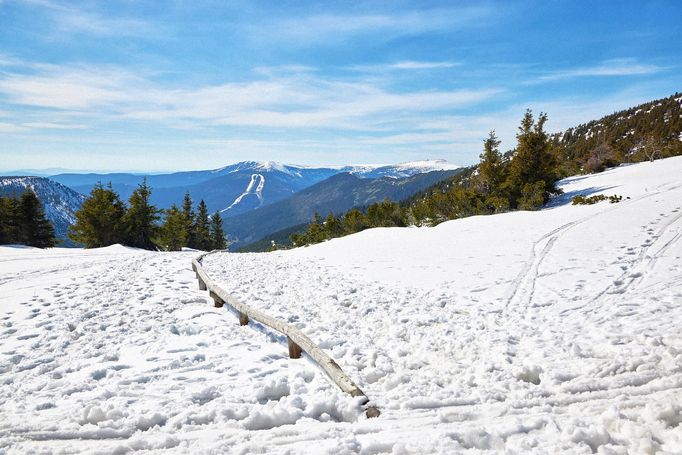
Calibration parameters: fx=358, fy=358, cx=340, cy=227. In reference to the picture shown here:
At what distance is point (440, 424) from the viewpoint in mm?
4559

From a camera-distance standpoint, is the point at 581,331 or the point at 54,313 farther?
the point at 54,313

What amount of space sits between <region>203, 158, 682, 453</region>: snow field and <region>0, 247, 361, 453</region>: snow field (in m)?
→ 1.26

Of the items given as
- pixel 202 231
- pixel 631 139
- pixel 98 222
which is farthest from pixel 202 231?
pixel 631 139

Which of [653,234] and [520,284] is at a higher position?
[653,234]

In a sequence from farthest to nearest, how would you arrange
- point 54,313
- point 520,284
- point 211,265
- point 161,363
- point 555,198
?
1. point 555,198
2. point 211,265
3. point 520,284
4. point 54,313
5. point 161,363

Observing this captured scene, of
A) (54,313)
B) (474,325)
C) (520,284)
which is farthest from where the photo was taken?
(520,284)

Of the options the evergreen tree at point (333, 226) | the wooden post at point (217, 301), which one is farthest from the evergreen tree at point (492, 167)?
the evergreen tree at point (333, 226)

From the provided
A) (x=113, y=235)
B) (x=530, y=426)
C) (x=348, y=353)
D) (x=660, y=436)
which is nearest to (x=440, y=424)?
(x=530, y=426)

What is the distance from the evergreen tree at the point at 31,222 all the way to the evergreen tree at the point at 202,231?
22818 mm

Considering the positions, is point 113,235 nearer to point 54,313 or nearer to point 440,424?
point 54,313

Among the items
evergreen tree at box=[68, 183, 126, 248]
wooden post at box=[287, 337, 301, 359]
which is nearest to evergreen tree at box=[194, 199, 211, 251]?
evergreen tree at box=[68, 183, 126, 248]

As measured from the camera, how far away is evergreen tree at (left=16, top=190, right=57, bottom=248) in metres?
51.0

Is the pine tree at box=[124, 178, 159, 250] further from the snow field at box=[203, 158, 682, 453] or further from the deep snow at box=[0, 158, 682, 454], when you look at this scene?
the snow field at box=[203, 158, 682, 453]

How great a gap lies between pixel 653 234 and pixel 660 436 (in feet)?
47.2
